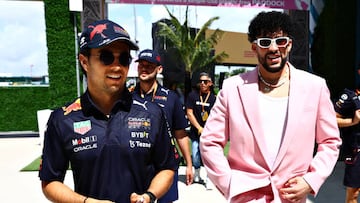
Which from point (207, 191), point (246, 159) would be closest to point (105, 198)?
point (246, 159)

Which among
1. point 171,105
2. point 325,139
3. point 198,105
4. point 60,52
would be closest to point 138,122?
point 325,139

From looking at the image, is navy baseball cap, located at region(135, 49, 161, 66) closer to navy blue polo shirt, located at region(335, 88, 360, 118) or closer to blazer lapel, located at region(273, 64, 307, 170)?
blazer lapel, located at region(273, 64, 307, 170)

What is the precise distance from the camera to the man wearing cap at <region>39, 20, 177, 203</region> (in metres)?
1.69

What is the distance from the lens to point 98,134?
5.63ft

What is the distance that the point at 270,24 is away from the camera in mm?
2195

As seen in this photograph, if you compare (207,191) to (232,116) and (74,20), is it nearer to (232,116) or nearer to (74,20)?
(232,116)

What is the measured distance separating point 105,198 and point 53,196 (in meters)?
0.23

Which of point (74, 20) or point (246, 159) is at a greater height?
point (74, 20)

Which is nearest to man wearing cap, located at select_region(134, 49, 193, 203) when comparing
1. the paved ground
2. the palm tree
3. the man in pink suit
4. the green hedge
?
the man in pink suit

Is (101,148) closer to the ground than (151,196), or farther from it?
farther from it

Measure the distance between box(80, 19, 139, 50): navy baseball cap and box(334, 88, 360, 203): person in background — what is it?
2960 mm

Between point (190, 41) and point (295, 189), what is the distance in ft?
74.8

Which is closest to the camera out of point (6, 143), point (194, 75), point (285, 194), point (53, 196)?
point (53, 196)

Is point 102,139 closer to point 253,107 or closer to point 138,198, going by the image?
point 138,198
